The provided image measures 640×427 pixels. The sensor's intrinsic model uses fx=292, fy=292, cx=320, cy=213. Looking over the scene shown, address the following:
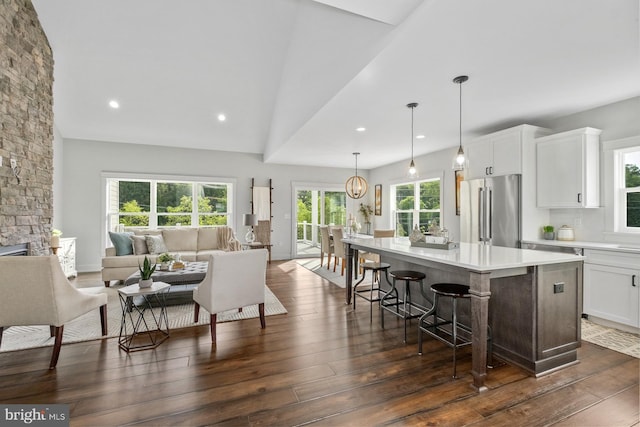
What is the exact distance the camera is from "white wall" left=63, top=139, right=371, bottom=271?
6.07 m

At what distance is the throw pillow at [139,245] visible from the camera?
5227 millimetres

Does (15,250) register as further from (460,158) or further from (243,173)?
(460,158)

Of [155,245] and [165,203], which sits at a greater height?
[165,203]

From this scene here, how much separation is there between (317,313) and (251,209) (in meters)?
4.42

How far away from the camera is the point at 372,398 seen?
196 centimetres

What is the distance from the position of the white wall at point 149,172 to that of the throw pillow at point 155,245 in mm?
1777

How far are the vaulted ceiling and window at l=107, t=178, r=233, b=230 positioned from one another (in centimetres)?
97

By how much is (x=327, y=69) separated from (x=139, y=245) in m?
4.43

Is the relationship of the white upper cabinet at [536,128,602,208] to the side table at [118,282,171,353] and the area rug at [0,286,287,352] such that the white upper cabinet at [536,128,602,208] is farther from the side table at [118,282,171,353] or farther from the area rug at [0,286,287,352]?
the side table at [118,282,171,353]

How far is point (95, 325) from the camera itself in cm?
321

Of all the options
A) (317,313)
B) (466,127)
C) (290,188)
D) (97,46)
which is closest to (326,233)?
(290,188)

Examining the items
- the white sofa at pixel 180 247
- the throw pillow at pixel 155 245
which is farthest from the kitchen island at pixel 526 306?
the throw pillow at pixel 155 245

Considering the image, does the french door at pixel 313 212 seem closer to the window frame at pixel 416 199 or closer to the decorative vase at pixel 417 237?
Answer: the window frame at pixel 416 199

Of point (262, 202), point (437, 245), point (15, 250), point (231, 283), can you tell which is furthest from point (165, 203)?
point (437, 245)
